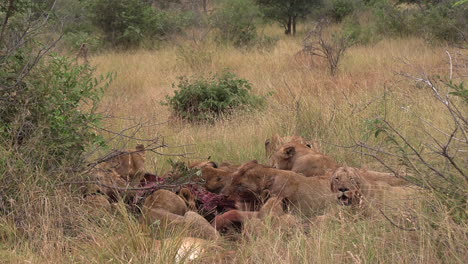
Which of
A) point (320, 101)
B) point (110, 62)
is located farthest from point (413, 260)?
point (110, 62)

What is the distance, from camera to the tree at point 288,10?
62.2ft

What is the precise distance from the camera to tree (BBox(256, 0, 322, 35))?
18969 mm

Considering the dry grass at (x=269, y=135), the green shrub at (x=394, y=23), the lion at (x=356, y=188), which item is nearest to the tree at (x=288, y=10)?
the green shrub at (x=394, y=23)

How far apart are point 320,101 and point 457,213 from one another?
3.66 meters

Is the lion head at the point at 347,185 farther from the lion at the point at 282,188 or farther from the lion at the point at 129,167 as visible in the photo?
the lion at the point at 129,167

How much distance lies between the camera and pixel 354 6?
792 inches

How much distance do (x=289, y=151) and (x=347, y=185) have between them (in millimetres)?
784

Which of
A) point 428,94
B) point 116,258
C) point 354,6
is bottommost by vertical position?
point 354,6

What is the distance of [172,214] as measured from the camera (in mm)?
3520

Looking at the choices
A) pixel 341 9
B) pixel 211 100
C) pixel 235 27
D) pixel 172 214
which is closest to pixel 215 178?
pixel 172 214

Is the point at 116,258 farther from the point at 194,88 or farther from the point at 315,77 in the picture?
the point at 315,77

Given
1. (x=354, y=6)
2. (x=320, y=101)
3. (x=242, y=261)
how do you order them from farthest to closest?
(x=354, y=6) < (x=320, y=101) < (x=242, y=261)

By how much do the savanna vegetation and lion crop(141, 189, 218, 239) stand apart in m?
0.08

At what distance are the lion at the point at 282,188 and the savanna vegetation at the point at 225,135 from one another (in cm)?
26
